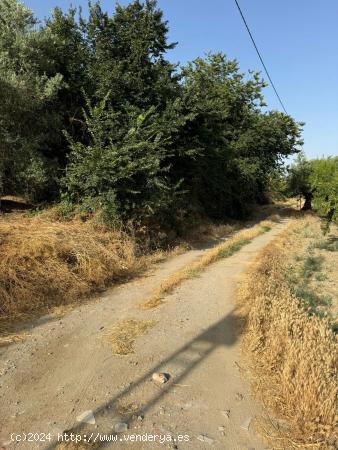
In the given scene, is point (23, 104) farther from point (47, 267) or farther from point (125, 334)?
point (125, 334)

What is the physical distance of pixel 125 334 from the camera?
6098 millimetres

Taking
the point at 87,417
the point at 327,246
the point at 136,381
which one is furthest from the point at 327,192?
the point at 87,417

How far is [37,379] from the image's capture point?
4691mm

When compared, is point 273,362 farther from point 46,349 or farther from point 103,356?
point 46,349

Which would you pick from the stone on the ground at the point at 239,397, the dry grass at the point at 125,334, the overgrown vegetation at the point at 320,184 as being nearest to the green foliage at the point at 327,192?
the overgrown vegetation at the point at 320,184

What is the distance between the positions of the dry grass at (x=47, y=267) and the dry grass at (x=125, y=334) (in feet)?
5.80

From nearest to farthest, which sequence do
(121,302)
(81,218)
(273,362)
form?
1. (273,362)
2. (121,302)
3. (81,218)

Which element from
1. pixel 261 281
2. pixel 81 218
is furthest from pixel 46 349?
pixel 81 218

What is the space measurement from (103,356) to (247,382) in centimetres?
201

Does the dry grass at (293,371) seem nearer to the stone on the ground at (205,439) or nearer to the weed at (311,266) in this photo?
the stone on the ground at (205,439)

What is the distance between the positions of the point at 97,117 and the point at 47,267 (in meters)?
5.98

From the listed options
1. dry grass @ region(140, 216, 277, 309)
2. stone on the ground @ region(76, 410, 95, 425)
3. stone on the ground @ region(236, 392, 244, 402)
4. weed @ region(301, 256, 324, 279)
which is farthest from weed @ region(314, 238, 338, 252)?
stone on the ground @ region(76, 410, 95, 425)

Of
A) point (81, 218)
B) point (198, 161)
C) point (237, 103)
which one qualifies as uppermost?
point (237, 103)

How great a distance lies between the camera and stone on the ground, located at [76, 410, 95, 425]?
3.84m
